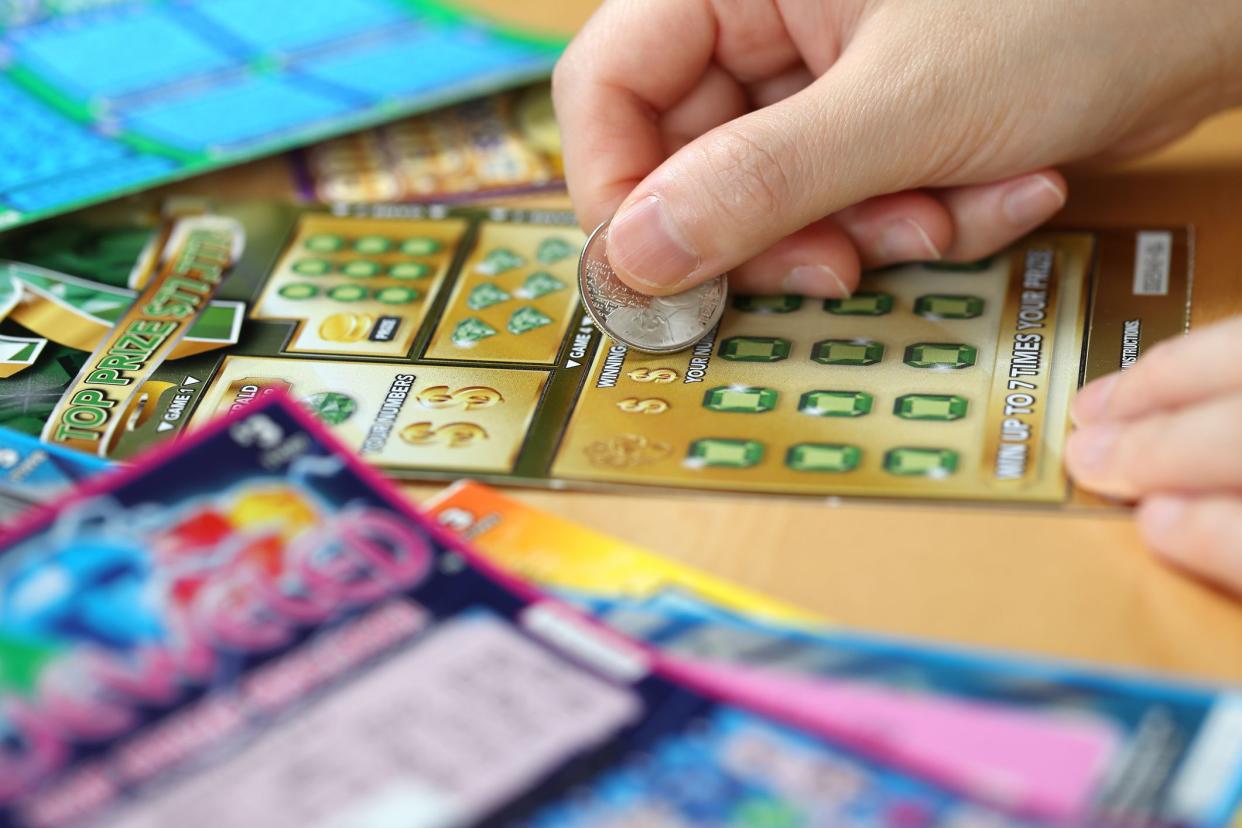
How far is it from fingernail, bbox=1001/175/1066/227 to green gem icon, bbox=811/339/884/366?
5.9 inches

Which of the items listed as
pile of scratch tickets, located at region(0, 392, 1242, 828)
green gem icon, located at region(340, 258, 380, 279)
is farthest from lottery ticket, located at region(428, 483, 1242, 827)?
green gem icon, located at region(340, 258, 380, 279)

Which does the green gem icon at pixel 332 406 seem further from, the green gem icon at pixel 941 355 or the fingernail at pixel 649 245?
the green gem icon at pixel 941 355

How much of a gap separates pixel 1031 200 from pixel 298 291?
49cm

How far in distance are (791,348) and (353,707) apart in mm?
382

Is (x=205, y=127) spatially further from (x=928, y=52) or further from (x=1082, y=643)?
(x=1082, y=643)

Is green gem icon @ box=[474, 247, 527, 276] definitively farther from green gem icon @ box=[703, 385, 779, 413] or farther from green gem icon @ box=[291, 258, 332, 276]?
green gem icon @ box=[703, 385, 779, 413]

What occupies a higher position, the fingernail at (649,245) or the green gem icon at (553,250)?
the green gem icon at (553,250)

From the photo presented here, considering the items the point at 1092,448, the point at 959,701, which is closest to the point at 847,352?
the point at 1092,448

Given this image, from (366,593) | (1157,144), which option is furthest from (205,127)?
(1157,144)

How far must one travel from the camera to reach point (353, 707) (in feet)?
1.75

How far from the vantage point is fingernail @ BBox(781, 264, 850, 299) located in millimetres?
849

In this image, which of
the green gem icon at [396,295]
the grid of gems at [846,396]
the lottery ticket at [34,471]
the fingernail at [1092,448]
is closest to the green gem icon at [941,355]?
the grid of gems at [846,396]

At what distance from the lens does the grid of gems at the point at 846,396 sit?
70 cm

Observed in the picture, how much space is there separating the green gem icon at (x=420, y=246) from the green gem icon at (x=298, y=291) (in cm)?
8
